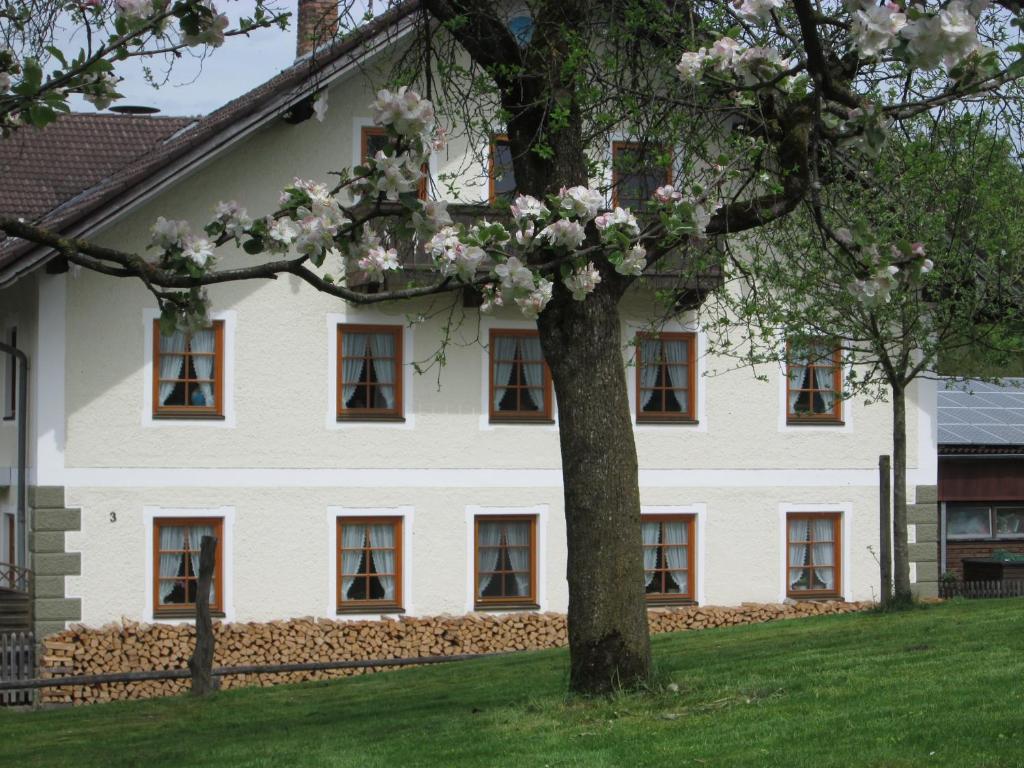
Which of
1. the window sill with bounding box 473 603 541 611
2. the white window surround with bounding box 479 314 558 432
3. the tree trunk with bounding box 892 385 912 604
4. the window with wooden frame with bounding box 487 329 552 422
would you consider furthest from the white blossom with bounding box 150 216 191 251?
the window sill with bounding box 473 603 541 611

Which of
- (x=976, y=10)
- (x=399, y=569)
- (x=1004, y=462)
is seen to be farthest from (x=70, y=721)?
(x=1004, y=462)

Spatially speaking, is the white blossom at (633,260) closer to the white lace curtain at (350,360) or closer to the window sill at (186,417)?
the window sill at (186,417)

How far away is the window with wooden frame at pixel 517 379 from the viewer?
24.7 meters

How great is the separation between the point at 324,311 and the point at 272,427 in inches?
69.7

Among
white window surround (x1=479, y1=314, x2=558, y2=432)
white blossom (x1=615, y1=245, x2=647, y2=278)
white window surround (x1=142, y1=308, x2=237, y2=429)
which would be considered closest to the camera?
white blossom (x1=615, y1=245, x2=647, y2=278)

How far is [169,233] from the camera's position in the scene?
7.84 metres

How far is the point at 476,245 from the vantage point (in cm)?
808

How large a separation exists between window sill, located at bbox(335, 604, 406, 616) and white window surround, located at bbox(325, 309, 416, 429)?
252cm

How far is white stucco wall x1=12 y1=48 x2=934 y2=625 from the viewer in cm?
2269

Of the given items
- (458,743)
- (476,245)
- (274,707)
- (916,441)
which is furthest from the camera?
(916,441)

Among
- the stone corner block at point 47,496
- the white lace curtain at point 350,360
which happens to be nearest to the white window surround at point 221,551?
the stone corner block at point 47,496

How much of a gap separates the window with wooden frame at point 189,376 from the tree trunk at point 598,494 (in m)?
11.8

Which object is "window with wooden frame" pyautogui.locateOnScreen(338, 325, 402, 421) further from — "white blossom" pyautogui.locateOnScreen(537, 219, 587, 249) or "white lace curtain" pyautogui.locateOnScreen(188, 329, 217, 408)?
"white blossom" pyautogui.locateOnScreen(537, 219, 587, 249)

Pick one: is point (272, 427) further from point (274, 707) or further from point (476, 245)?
point (476, 245)
